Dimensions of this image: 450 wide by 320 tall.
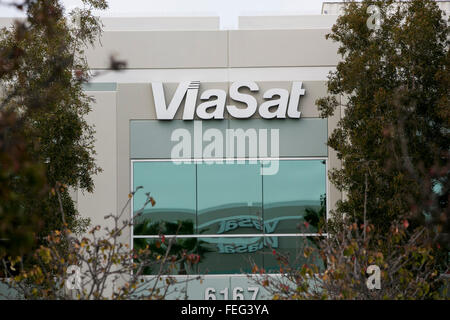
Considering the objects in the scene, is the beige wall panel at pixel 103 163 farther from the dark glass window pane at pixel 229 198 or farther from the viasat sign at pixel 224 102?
the dark glass window pane at pixel 229 198

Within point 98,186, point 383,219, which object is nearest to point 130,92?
point 98,186

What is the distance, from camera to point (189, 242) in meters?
12.0

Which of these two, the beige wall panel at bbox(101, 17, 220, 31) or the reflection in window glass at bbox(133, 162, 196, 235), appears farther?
the beige wall panel at bbox(101, 17, 220, 31)

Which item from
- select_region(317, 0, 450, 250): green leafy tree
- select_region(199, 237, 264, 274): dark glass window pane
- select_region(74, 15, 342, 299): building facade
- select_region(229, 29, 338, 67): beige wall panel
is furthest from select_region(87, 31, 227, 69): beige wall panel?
select_region(199, 237, 264, 274): dark glass window pane

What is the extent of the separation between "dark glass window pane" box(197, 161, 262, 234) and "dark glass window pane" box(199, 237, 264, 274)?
0.17 meters

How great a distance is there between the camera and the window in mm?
11891

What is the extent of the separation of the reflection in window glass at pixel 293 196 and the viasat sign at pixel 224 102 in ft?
3.61

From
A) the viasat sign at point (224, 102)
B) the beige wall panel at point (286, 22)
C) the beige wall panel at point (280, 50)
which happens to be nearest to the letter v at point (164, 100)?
the viasat sign at point (224, 102)

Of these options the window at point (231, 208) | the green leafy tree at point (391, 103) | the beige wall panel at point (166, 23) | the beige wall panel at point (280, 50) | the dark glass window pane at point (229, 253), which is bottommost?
the dark glass window pane at point (229, 253)

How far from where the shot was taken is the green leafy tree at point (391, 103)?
9.54 m

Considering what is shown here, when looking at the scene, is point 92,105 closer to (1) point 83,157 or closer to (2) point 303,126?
(1) point 83,157

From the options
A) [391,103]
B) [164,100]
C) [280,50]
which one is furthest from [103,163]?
Answer: [391,103]

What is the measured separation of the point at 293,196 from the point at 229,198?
1249mm

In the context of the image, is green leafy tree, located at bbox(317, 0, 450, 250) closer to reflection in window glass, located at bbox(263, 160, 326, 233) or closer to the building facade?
reflection in window glass, located at bbox(263, 160, 326, 233)
